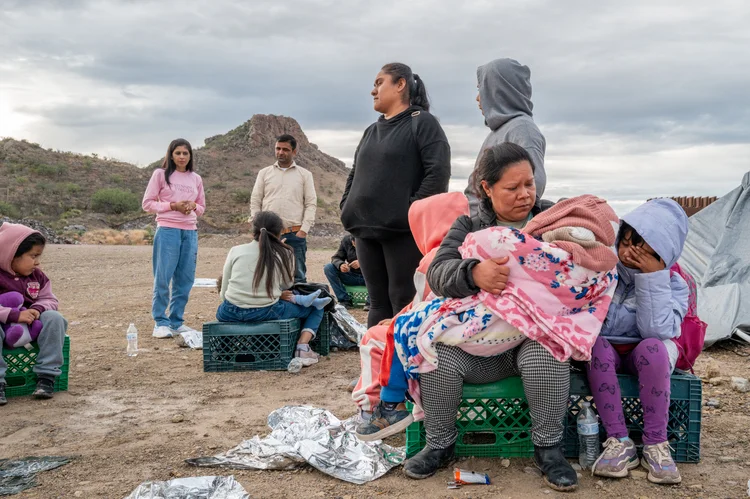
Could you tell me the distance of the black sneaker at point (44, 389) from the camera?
13.6 feet

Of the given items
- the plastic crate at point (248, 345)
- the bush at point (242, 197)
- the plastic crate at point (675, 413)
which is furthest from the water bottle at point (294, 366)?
the bush at point (242, 197)

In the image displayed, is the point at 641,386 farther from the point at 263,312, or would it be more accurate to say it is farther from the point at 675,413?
the point at 263,312

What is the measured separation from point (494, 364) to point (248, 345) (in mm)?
2579

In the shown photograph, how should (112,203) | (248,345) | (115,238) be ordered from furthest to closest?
(112,203)
(115,238)
(248,345)

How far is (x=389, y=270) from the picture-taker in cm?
399

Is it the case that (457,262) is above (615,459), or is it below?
above

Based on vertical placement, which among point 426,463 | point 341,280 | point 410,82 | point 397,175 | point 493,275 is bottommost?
point 426,463

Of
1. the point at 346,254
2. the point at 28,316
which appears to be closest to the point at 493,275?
the point at 28,316

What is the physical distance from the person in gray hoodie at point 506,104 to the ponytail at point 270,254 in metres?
1.82

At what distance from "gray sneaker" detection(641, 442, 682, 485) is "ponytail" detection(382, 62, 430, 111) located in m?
2.36

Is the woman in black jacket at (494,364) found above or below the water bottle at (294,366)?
above

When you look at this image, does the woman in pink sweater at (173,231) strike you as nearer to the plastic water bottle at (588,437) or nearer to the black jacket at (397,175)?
the black jacket at (397,175)

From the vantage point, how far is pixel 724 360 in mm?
5168

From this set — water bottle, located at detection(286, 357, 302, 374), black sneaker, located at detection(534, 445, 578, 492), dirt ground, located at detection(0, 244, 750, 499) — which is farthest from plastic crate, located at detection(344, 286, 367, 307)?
black sneaker, located at detection(534, 445, 578, 492)
